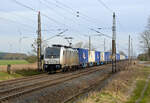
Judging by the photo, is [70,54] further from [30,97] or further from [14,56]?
[14,56]

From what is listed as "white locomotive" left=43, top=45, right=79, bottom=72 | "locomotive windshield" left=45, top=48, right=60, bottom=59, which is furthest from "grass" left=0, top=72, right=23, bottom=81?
"locomotive windshield" left=45, top=48, right=60, bottom=59

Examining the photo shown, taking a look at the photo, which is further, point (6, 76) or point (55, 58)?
point (55, 58)

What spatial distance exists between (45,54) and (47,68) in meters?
1.68

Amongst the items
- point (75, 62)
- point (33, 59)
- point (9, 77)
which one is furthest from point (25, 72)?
point (33, 59)

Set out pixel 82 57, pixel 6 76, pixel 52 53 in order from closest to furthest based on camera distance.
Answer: pixel 6 76 → pixel 52 53 → pixel 82 57

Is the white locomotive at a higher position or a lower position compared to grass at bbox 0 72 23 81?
higher

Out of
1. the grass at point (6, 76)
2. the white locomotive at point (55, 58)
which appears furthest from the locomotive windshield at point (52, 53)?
the grass at point (6, 76)

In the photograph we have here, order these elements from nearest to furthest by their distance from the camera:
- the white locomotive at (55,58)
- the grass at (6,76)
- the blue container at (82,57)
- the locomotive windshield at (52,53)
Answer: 1. the grass at (6,76)
2. the white locomotive at (55,58)
3. the locomotive windshield at (52,53)
4. the blue container at (82,57)

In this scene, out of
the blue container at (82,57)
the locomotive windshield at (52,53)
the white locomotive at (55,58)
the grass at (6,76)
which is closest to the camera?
the grass at (6,76)

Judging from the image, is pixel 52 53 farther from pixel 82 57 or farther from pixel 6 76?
pixel 82 57

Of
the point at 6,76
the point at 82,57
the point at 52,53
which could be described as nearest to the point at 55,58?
the point at 52,53

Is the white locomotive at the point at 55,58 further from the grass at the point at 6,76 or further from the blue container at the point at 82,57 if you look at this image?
the blue container at the point at 82,57

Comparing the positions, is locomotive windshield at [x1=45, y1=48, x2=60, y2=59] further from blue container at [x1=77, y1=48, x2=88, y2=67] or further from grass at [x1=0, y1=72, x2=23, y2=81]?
blue container at [x1=77, y1=48, x2=88, y2=67]

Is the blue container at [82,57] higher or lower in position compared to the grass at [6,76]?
higher
